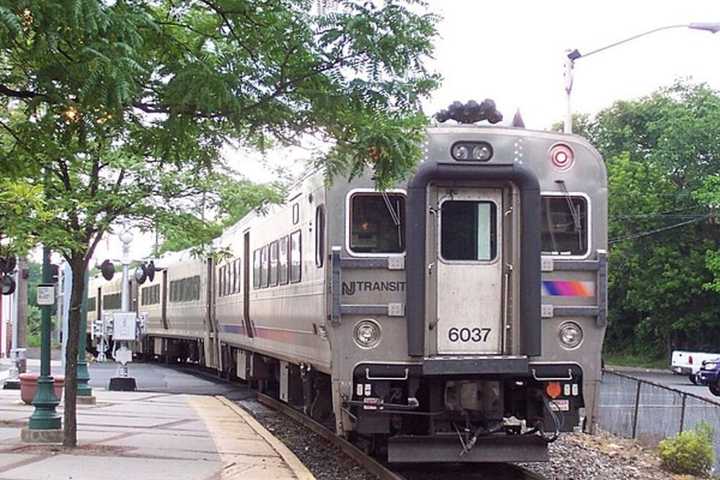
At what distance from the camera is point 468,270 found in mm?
10008

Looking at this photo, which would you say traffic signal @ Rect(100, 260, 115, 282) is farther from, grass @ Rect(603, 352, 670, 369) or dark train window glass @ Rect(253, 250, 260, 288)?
grass @ Rect(603, 352, 670, 369)

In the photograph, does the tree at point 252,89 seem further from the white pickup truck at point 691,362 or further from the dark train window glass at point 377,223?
the white pickup truck at point 691,362

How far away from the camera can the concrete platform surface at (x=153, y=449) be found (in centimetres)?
1009

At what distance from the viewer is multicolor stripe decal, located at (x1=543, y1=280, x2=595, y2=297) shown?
10.1m


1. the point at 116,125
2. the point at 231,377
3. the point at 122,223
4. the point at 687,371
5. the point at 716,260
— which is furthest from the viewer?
the point at 716,260

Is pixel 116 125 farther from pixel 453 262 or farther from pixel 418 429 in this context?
pixel 418 429

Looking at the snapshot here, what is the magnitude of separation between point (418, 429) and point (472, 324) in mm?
1220

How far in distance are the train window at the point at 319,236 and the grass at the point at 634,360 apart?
38.5 m

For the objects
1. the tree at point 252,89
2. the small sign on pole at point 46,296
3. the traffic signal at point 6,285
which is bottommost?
the small sign on pole at point 46,296

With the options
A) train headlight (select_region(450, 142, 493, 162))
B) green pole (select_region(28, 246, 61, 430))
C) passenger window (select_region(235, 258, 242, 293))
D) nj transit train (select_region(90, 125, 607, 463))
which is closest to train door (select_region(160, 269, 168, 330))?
passenger window (select_region(235, 258, 242, 293))

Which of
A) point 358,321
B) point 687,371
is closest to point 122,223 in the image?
point 358,321

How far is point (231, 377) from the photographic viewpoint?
83.5 ft

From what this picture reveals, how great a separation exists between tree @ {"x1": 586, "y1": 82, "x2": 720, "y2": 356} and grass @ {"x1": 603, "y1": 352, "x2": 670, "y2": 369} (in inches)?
35.2

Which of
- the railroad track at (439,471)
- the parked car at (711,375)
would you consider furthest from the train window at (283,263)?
the parked car at (711,375)
